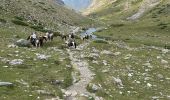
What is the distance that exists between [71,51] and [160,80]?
16.9 meters

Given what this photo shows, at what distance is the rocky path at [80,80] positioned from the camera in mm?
30150

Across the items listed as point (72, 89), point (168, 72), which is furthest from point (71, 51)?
point (72, 89)

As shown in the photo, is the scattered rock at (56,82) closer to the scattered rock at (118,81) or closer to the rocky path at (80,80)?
the rocky path at (80,80)

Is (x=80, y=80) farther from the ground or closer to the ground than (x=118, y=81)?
farther from the ground

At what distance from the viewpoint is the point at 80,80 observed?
35094mm

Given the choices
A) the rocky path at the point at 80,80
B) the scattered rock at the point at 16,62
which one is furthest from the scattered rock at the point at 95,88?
the scattered rock at the point at 16,62

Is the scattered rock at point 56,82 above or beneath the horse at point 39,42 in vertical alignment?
beneath

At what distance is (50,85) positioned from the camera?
3148 centimetres

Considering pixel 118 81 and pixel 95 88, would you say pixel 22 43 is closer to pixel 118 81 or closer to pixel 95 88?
pixel 118 81

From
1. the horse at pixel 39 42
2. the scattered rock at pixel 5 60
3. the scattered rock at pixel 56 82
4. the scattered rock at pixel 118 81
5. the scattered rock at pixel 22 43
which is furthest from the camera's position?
the horse at pixel 39 42

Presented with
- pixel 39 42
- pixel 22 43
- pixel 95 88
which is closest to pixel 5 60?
pixel 95 88

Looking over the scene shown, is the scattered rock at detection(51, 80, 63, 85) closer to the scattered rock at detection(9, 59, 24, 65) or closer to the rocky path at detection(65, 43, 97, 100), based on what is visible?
the rocky path at detection(65, 43, 97, 100)

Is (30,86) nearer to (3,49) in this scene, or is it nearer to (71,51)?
(3,49)

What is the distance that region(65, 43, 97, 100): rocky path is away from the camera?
30150mm
